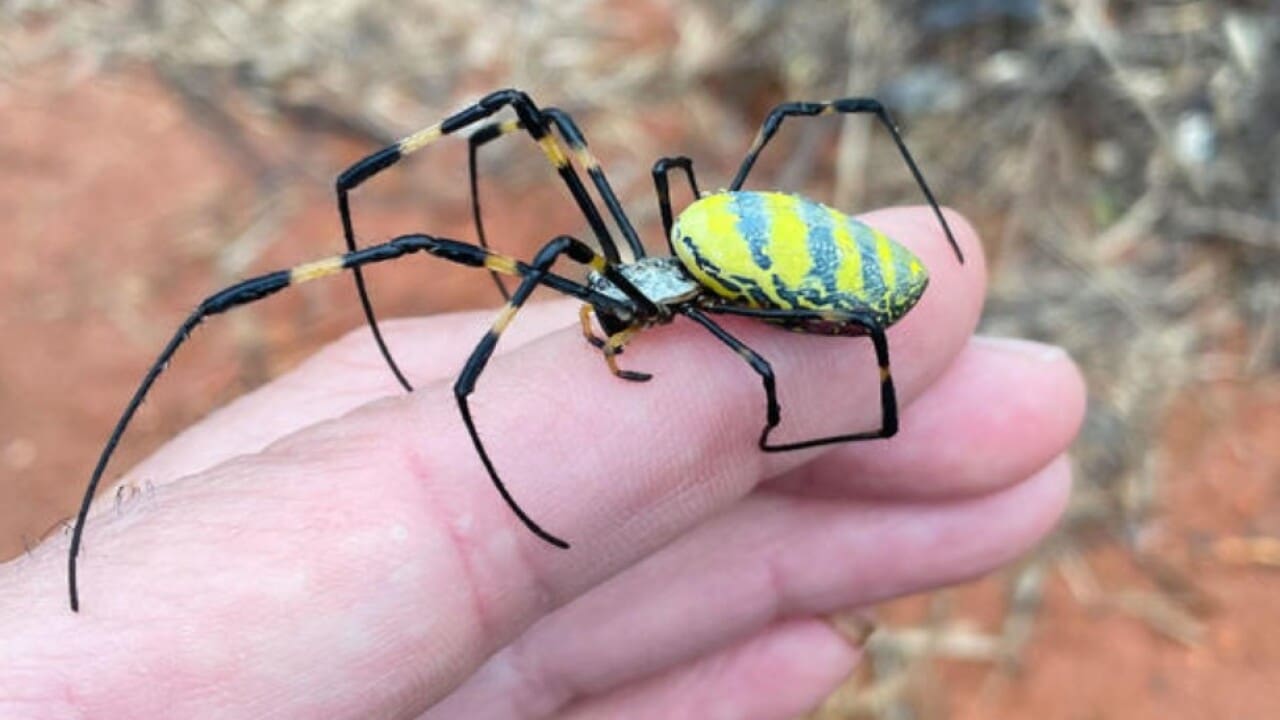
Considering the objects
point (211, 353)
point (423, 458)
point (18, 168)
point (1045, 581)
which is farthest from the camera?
point (18, 168)

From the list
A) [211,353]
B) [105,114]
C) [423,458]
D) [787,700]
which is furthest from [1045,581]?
[105,114]

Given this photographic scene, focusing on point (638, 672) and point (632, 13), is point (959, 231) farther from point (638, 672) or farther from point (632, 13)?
point (632, 13)

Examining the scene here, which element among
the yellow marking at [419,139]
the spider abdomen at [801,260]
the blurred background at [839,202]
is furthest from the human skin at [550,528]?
the blurred background at [839,202]

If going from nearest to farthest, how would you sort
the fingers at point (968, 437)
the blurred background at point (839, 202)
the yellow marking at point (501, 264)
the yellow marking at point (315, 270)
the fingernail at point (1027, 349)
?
the yellow marking at point (315, 270) < the yellow marking at point (501, 264) < the fingers at point (968, 437) < the fingernail at point (1027, 349) < the blurred background at point (839, 202)

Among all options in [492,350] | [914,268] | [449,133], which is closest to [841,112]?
[914,268]

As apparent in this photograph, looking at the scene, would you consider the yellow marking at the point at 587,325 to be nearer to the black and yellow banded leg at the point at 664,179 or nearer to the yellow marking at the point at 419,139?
the black and yellow banded leg at the point at 664,179

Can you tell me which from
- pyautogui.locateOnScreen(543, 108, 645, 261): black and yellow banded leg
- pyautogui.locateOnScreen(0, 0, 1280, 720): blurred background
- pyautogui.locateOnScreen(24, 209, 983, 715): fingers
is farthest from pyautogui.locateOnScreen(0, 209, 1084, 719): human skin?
pyautogui.locateOnScreen(0, 0, 1280, 720): blurred background

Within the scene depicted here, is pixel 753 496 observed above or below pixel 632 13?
below
